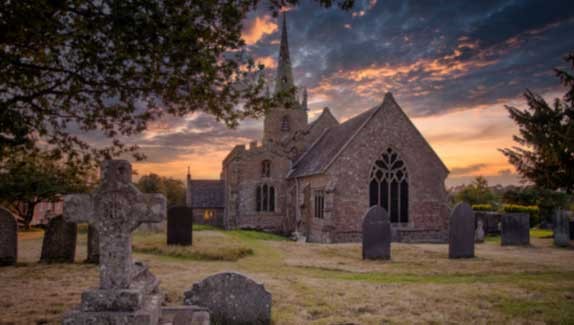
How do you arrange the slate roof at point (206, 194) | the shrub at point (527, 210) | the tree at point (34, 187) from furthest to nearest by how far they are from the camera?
the slate roof at point (206, 194)
the shrub at point (527, 210)
the tree at point (34, 187)

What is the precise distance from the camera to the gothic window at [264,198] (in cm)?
3180

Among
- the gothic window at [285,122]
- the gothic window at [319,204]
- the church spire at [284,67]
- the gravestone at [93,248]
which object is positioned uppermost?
the church spire at [284,67]

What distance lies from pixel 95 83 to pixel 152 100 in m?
1.23

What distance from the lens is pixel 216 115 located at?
8633 mm

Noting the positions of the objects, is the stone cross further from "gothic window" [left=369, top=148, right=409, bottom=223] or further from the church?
"gothic window" [left=369, top=148, right=409, bottom=223]

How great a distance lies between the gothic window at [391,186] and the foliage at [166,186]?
3406 cm

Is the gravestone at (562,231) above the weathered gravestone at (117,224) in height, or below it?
below

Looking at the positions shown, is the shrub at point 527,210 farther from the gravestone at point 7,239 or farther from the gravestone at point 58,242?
the gravestone at point 7,239

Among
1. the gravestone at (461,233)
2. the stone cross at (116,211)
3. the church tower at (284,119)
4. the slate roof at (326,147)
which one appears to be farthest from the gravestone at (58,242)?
the church tower at (284,119)

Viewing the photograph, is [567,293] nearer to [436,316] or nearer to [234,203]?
[436,316]

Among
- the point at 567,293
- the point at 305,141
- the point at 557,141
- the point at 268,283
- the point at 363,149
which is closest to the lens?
the point at 567,293

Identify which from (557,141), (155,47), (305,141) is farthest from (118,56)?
(305,141)

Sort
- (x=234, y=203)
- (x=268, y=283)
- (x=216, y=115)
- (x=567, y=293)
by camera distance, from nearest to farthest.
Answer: (x=216, y=115)
(x=567, y=293)
(x=268, y=283)
(x=234, y=203)

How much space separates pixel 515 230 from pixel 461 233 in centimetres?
692
